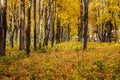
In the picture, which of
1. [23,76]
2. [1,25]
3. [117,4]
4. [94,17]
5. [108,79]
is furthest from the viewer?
[94,17]

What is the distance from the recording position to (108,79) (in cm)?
1144

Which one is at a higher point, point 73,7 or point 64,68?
point 73,7

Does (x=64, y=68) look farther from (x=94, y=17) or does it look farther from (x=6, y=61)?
(x=94, y=17)

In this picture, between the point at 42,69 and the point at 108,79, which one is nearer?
the point at 108,79

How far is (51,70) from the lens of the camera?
1392 centimetres

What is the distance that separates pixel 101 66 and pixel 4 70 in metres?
4.69

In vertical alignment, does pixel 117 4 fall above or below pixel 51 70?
above

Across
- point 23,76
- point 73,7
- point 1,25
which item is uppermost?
point 73,7

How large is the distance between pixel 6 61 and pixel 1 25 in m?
2.84

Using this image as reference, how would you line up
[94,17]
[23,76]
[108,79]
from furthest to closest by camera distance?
[94,17] → [23,76] → [108,79]

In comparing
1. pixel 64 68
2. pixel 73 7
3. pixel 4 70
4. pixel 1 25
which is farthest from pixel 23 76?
pixel 73 7

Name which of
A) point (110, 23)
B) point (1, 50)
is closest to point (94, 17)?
point (110, 23)

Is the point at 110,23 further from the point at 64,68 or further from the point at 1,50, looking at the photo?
the point at 64,68

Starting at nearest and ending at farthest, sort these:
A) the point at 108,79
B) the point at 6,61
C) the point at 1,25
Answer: the point at 108,79
the point at 6,61
the point at 1,25
